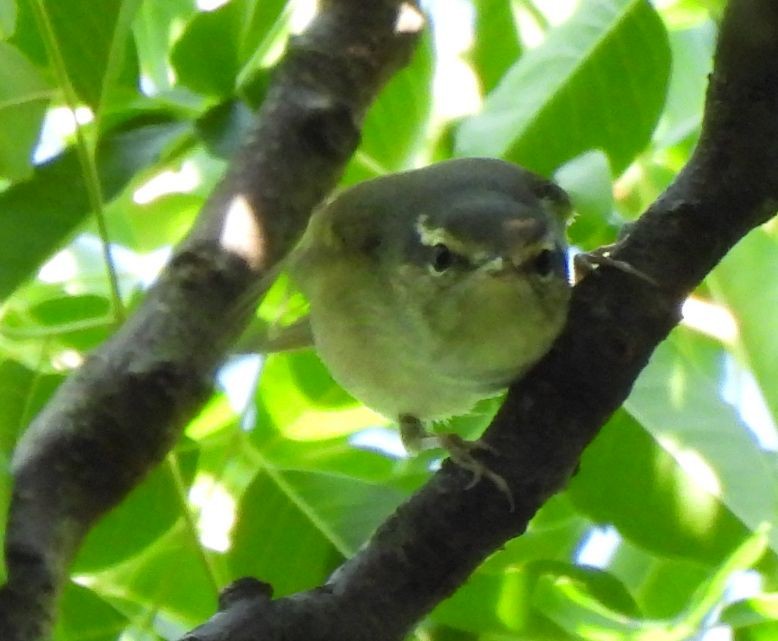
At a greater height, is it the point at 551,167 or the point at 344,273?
the point at 551,167

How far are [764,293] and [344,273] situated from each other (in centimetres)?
31

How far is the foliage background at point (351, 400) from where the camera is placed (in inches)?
28.1

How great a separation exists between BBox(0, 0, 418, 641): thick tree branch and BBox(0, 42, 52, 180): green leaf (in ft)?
0.39

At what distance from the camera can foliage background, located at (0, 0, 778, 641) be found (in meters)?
0.71

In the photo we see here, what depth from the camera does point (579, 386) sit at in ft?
1.96

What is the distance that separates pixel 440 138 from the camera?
0.98m

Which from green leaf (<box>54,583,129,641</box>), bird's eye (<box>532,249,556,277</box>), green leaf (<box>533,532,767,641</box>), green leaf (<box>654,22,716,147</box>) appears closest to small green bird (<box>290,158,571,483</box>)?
bird's eye (<box>532,249,556,277</box>)

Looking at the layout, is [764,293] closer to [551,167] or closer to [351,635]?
[551,167]

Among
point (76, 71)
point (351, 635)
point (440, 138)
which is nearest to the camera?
point (351, 635)

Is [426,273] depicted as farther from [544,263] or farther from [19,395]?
[19,395]

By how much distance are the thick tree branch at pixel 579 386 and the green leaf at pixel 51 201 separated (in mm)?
310

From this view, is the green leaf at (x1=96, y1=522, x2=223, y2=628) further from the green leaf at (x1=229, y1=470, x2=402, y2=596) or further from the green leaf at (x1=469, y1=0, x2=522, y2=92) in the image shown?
the green leaf at (x1=469, y1=0, x2=522, y2=92)

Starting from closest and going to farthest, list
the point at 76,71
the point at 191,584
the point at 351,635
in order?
the point at 351,635, the point at 76,71, the point at 191,584

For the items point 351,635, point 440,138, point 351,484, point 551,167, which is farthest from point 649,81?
point 351,635
